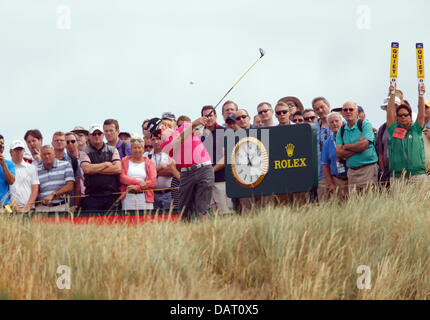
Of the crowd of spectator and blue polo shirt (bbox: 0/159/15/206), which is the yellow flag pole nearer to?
the crowd of spectator

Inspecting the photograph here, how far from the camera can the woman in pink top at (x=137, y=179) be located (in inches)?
434

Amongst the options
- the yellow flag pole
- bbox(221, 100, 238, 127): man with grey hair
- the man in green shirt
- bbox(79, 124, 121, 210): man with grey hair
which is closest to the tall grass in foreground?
the man in green shirt

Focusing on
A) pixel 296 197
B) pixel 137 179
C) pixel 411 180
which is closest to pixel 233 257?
pixel 296 197

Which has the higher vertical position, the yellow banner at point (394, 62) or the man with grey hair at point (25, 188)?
the yellow banner at point (394, 62)

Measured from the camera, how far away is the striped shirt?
11.4m

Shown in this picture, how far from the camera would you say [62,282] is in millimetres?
6660

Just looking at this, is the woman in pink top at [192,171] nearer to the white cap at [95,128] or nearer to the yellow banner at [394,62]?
the white cap at [95,128]

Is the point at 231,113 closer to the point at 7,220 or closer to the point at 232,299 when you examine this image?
the point at 7,220

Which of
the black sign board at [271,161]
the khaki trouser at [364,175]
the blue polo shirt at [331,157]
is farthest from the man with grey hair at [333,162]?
the black sign board at [271,161]

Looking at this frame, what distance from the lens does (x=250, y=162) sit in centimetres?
958

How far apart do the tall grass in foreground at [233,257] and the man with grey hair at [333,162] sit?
8.96 ft

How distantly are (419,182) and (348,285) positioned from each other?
Answer: 373cm

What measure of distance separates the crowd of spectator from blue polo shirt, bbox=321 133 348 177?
2cm
